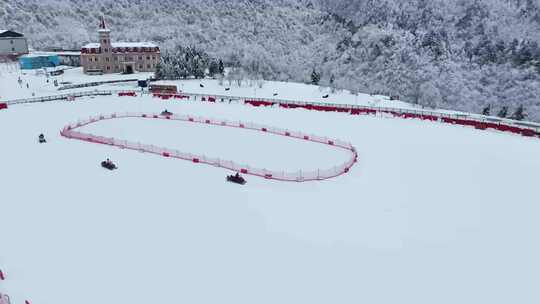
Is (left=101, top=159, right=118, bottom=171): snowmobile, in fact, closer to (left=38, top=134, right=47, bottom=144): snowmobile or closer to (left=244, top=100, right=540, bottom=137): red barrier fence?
(left=38, top=134, right=47, bottom=144): snowmobile

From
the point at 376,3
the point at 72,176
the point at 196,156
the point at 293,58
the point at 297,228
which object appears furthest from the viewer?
the point at 376,3

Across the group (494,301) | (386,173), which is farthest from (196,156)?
(494,301)

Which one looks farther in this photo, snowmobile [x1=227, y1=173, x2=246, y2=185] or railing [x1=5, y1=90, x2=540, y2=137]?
railing [x1=5, y1=90, x2=540, y2=137]

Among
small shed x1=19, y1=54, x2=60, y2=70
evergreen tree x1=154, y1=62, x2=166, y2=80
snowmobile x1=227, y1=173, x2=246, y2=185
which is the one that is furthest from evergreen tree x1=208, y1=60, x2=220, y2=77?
snowmobile x1=227, y1=173, x2=246, y2=185

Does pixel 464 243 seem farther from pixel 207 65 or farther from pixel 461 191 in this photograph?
pixel 207 65

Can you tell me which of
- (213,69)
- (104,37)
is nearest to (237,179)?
(213,69)
